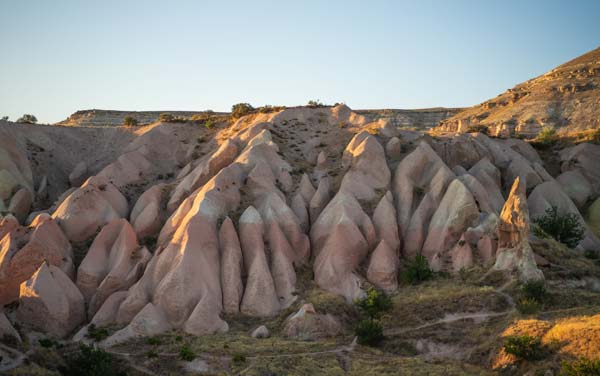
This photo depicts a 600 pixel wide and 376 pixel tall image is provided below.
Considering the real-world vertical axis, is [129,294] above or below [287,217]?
below

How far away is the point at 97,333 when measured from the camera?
27531mm

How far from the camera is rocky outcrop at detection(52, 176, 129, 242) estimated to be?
3588 cm

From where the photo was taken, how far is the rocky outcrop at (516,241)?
29609 mm

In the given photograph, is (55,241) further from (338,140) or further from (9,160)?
(338,140)

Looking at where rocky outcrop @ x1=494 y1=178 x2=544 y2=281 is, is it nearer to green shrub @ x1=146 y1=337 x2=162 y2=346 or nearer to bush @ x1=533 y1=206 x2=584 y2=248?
bush @ x1=533 y1=206 x2=584 y2=248

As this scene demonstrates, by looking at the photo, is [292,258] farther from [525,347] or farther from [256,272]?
[525,347]

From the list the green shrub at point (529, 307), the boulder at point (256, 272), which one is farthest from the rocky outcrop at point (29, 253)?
the green shrub at point (529, 307)

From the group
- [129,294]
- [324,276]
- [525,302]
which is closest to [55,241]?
[129,294]

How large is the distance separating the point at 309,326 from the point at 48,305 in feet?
45.0

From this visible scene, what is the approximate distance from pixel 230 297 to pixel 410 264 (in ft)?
37.5

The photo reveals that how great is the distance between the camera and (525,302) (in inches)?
1049

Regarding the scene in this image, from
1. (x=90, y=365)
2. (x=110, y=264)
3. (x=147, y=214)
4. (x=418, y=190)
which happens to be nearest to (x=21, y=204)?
(x=147, y=214)

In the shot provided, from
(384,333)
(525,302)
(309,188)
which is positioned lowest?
(384,333)

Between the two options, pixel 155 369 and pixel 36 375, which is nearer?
pixel 36 375
